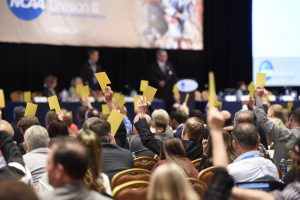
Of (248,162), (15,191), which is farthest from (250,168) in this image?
(15,191)

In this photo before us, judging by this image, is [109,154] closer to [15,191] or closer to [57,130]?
[57,130]

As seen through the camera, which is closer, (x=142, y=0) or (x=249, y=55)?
(x=142, y=0)

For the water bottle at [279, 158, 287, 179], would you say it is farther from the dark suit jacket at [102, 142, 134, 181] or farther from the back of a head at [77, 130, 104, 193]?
the back of a head at [77, 130, 104, 193]

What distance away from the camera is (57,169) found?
3133 mm

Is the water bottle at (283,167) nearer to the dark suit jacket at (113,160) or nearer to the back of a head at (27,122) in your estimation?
the dark suit jacket at (113,160)

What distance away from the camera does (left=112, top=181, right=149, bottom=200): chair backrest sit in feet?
14.2

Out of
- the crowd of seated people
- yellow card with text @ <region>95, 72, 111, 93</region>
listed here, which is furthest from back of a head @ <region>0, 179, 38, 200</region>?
yellow card with text @ <region>95, 72, 111, 93</region>

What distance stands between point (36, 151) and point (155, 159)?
1.52 metres

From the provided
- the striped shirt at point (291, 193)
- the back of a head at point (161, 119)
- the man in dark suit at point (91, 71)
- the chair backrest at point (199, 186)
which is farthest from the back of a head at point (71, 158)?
the man in dark suit at point (91, 71)

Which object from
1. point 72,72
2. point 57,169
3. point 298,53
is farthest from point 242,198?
point 298,53

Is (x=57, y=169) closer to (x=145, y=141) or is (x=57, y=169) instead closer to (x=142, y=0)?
(x=145, y=141)

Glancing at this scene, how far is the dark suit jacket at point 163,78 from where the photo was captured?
14.2m

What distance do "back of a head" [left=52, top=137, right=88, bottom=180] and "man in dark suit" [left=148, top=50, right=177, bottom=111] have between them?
11.0 meters

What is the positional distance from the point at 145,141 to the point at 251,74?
11.8m
